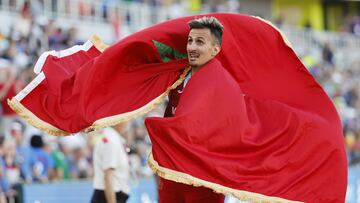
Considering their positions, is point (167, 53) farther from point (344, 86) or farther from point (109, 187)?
point (344, 86)

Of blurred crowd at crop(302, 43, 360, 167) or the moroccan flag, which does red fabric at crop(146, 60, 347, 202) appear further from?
blurred crowd at crop(302, 43, 360, 167)

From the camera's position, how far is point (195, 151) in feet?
23.3

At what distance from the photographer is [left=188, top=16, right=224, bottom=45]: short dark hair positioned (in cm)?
728

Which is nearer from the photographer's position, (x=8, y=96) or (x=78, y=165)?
(x=8, y=96)

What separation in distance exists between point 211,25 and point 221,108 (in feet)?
1.97

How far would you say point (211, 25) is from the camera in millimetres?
7297

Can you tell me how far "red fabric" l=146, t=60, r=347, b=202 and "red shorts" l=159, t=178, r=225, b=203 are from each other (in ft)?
0.92

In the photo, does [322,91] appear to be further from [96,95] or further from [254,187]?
[96,95]

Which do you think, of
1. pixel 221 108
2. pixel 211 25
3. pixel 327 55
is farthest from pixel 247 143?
pixel 327 55

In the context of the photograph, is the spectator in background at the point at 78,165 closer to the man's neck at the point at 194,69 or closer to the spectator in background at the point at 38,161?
the spectator in background at the point at 38,161

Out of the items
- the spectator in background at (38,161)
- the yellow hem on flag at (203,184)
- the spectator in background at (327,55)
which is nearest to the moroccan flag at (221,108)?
the yellow hem on flag at (203,184)

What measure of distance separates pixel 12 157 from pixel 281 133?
551 cm

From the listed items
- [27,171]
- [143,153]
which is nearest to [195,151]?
[27,171]

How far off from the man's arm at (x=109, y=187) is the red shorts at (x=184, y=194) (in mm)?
2355
